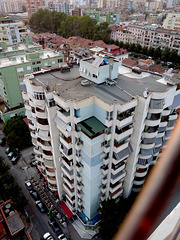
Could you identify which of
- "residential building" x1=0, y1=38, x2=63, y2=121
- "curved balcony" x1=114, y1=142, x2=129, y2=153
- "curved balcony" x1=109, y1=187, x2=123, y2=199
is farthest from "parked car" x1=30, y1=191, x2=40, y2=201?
"residential building" x1=0, y1=38, x2=63, y2=121

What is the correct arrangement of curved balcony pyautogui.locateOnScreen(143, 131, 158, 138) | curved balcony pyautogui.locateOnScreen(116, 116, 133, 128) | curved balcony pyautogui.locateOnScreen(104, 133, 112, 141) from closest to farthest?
curved balcony pyautogui.locateOnScreen(116, 116, 133, 128) < curved balcony pyautogui.locateOnScreen(104, 133, 112, 141) < curved balcony pyautogui.locateOnScreen(143, 131, 158, 138)

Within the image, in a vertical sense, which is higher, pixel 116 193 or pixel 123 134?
pixel 123 134

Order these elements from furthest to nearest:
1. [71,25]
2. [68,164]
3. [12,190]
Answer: [71,25] < [12,190] < [68,164]

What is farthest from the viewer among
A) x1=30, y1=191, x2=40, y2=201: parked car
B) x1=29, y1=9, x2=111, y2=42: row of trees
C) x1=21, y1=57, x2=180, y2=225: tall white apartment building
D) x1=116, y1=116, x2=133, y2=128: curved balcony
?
x1=29, y1=9, x2=111, y2=42: row of trees

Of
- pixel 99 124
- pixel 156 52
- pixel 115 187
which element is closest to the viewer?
pixel 99 124

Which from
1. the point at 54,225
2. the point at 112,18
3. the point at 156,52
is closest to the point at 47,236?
the point at 54,225

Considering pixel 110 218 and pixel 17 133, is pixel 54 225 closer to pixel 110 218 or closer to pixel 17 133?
pixel 110 218

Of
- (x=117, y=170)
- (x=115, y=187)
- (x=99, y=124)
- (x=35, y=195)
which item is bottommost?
(x=35, y=195)

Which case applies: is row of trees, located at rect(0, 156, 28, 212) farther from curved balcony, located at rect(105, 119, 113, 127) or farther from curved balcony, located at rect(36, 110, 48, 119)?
curved balcony, located at rect(105, 119, 113, 127)

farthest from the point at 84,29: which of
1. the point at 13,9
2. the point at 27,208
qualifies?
the point at 13,9
